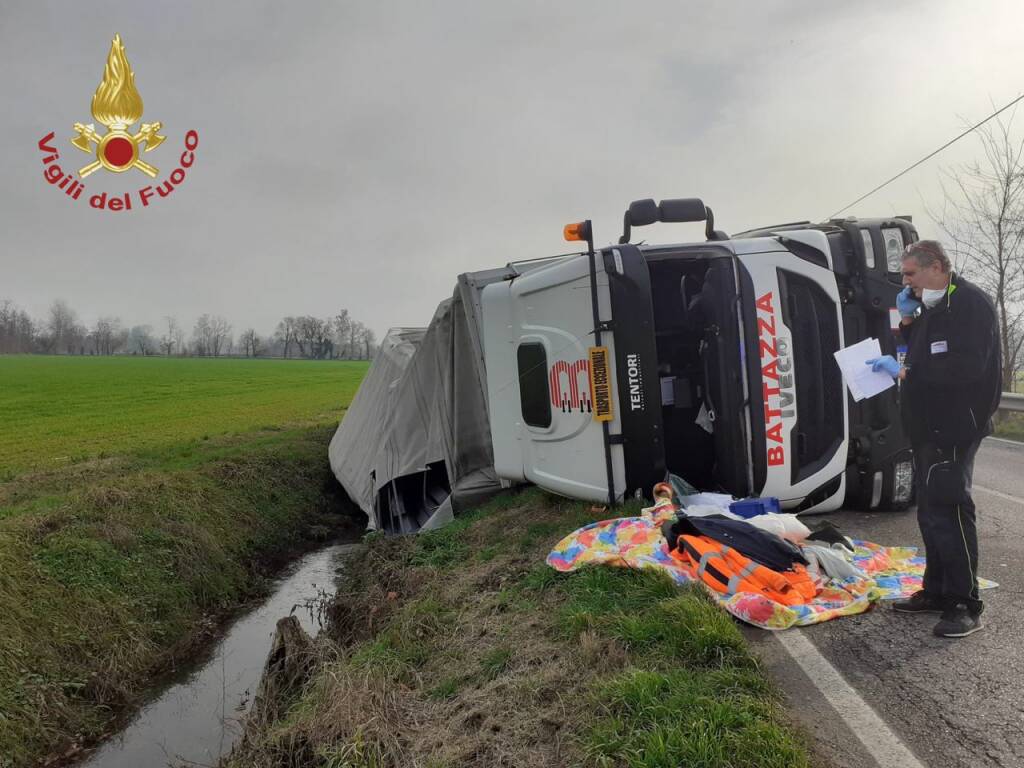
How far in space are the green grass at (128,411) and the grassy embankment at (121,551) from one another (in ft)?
0.57

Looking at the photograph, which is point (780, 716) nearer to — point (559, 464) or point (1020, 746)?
point (1020, 746)

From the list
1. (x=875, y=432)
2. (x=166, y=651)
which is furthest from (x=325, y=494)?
(x=875, y=432)

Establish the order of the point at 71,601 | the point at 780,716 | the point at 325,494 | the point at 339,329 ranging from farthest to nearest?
the point at 339,329 → the point at 325,494 → the point at 71,601 → the point at 780,716

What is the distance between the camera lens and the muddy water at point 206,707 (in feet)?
16.3

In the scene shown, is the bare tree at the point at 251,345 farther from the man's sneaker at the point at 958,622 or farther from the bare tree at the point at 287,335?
the man's sneaker at the point at 958,622

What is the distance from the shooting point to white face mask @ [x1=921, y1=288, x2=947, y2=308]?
336 centimetres

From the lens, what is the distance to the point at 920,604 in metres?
3.50

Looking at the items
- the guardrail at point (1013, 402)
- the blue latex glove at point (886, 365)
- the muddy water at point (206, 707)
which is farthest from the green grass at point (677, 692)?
the guardrail at point (1013, 402)

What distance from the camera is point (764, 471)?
5016mm

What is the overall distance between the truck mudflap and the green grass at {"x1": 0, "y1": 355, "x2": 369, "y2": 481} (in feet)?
36.4

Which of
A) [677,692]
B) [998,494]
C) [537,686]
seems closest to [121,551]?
[537,686]

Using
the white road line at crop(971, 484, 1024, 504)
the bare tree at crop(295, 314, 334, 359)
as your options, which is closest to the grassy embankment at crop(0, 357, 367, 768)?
the white road line at crop(971, 484, 1024, 504)

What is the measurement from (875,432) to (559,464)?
2393mm

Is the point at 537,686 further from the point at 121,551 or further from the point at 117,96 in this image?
the point at 117,96
